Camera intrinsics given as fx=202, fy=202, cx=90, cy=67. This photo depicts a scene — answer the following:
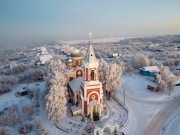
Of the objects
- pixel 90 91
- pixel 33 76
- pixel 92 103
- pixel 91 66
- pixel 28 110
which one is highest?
pixel 91 66

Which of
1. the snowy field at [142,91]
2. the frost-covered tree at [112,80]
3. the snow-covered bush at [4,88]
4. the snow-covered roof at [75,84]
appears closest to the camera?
the snow-covered roof at [75,84]

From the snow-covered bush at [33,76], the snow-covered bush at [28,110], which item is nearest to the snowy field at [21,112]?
the snow-covered bush at [28,110]

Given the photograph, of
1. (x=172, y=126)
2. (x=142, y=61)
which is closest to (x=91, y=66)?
(x=172, y=126)

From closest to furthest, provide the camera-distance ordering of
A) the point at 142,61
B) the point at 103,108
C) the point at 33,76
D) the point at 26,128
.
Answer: the point at 26,128
the point at 103,108
the point at 33,76
the point at 142,61

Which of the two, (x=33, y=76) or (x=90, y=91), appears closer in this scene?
(x=90, y=91)

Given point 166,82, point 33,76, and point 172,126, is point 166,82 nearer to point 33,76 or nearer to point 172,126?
point 172,126

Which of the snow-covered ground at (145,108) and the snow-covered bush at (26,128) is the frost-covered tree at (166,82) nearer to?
the snow-covered ground at (145,108)
